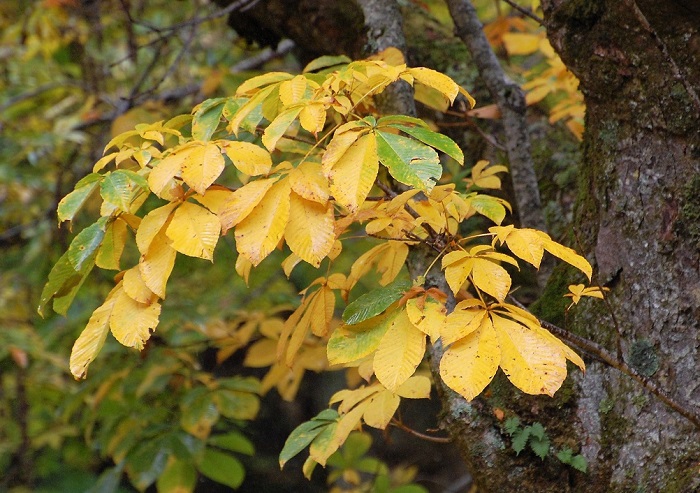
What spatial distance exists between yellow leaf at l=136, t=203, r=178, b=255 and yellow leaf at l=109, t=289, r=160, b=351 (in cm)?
8

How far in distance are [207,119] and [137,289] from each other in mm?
275

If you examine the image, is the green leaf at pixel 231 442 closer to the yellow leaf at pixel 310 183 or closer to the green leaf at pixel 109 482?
the green leaf at pixel 109 482

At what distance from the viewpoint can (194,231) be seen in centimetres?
83

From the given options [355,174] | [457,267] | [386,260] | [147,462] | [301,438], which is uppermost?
[355,174]

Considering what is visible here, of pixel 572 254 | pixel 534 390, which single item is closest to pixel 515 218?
pixel 572 254

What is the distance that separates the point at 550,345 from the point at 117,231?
58 centimetres

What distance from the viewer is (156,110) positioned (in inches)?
98.0

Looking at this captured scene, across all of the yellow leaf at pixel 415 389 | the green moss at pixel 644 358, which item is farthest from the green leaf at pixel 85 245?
the green moss at pixel 644 358

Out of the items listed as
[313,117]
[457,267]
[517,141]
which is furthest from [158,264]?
[517,141]

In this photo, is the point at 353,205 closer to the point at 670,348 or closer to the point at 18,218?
the point at 670,348

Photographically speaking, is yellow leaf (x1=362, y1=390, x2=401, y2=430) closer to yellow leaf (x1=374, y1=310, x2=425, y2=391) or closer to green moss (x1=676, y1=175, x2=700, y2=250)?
yellow leaf (x1=374, y1=310, x2=425, y2=391)

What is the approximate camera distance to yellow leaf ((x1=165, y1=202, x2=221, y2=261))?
81 cm

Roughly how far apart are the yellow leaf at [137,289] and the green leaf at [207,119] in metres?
0.21

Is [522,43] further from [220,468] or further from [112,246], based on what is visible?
[220,468]
